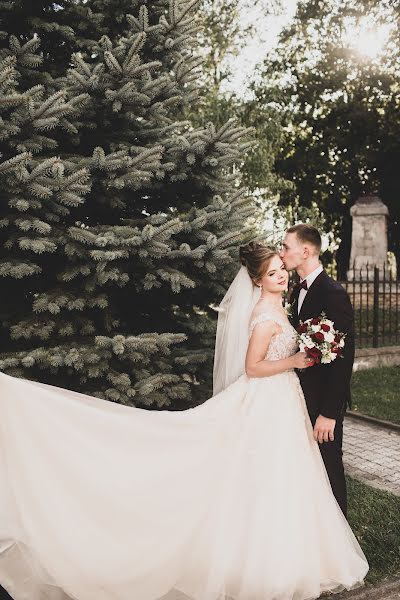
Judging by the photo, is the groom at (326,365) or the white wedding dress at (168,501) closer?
the white wedding dress at (168,501)

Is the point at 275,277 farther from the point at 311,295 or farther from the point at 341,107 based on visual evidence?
the point at 341,107

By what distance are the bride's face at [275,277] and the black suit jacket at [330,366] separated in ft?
1.11

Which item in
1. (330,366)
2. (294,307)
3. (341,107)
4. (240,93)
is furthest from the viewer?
(341,107)

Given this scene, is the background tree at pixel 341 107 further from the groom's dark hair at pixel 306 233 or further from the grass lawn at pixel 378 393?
the groom's dark hair at pixel 306 233

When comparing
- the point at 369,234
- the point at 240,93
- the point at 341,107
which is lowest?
the point at 369,234

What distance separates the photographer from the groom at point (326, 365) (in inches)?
143

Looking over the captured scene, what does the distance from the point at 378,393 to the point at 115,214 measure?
6.01 meters

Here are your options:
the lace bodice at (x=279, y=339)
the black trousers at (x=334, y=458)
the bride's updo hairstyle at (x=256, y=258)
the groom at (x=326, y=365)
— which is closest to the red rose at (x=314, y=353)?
the lace bodice at (x=279, y=339)

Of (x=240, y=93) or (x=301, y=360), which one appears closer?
(x=301, y=360)

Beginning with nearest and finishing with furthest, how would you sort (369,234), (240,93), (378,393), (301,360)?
(301,360) → (378,393) → (240,93) → (369,234)

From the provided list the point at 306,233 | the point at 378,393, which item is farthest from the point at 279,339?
the point at 378,393

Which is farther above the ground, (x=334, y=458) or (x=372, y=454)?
(x=334, y=458)

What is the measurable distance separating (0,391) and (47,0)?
3.47 metres

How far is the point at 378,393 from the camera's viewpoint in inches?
357
